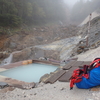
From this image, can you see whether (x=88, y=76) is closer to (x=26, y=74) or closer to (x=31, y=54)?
(x=26, y=74)

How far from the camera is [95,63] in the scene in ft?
8.01

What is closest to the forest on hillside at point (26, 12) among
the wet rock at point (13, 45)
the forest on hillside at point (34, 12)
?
the forest on hillside at point (34, 12)

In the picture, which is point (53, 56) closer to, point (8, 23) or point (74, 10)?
point (8, 23)

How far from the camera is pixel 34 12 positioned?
2847cm

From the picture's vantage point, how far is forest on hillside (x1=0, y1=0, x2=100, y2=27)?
1998 cm

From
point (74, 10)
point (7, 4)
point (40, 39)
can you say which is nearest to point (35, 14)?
point (7, 4)

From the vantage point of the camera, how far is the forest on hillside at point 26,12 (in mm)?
19688

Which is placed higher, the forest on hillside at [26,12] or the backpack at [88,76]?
the forest on hillside at [26,12]

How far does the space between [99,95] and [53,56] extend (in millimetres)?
9586

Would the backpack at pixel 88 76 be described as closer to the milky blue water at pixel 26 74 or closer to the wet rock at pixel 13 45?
the milky blue water at pixel 26 74

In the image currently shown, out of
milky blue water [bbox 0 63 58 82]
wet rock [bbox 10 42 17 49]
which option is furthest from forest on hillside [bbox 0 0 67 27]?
milky blue water [bbox 0 63 58 82]

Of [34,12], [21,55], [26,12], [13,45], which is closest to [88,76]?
[21,55]

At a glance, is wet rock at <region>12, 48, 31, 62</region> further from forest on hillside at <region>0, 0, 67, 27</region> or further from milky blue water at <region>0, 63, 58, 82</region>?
forest on hillside at <region>0, 0, 67, 27</region>

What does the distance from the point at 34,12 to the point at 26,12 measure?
3239 millimetres
